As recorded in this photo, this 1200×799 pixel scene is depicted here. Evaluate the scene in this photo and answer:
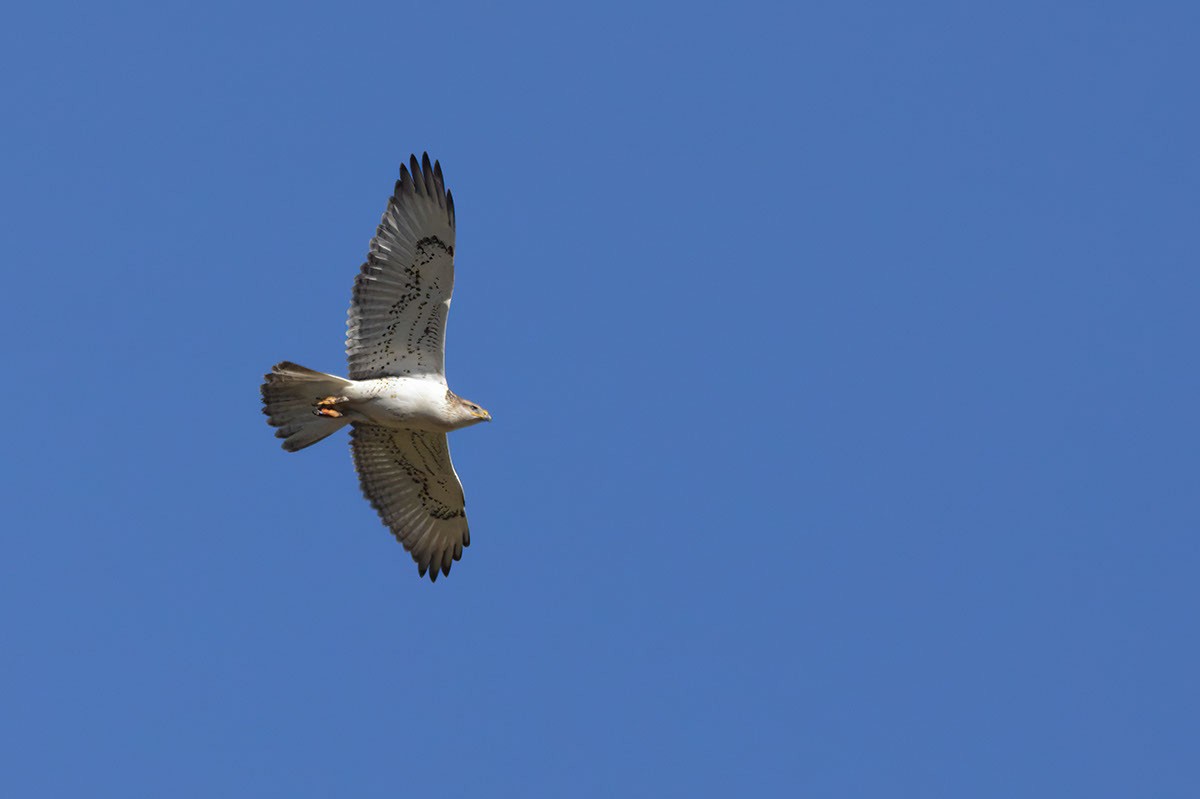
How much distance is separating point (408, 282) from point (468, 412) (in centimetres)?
136

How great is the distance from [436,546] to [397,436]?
1.46m

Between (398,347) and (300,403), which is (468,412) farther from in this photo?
(300,403)

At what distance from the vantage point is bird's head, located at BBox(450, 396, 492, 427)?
15891 mm

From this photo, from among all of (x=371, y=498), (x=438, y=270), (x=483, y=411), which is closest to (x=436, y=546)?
(x=371, y=498)

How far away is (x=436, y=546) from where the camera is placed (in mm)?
17719

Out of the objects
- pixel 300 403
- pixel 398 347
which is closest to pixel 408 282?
pixel 398 347

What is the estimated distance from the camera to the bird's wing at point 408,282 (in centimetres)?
1548

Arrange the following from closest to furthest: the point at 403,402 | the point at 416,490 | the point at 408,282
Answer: the point at 408,282, the point at 403,402, the point at 416,490

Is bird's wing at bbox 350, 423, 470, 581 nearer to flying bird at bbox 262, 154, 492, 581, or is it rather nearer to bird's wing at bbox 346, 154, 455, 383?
flying bird at bbox 262, 154, 492, 581

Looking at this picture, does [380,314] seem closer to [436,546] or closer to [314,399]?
[314,399]

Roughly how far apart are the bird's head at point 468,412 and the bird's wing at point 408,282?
34 cm

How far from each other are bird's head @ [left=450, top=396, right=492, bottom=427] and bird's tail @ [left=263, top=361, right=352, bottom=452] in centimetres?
106

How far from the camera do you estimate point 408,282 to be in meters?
15.5

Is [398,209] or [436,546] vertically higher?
[398,209]
